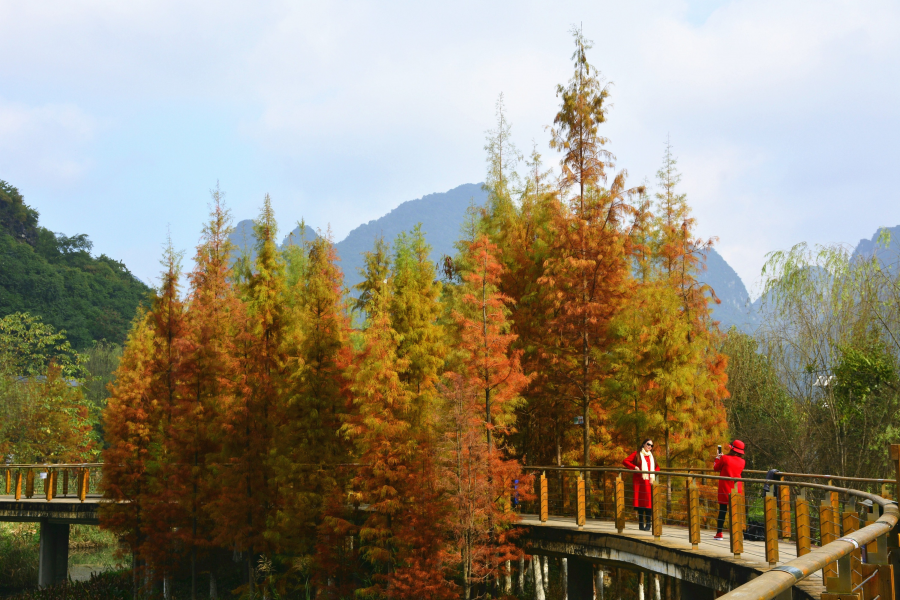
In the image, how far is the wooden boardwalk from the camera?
33.5 feet

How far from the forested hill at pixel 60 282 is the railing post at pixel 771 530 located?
238 ft

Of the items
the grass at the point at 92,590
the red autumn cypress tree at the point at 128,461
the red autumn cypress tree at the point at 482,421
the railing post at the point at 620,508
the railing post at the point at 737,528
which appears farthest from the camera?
the grass at the point at 92,590

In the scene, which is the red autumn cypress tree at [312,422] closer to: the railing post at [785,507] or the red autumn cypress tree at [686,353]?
the red autumn cypress tree at [686,353]

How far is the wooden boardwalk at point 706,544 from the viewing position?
33.5ft

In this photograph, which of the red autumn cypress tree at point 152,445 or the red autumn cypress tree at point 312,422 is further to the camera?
the red autumn cypress tree at point 152,445

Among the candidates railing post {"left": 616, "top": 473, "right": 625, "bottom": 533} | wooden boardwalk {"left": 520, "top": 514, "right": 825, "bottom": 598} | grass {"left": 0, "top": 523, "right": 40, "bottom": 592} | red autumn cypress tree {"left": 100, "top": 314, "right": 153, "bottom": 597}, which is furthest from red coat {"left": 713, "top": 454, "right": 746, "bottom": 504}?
grass {"left": 0, "top": 523, "right": 40, "bottom": 592}

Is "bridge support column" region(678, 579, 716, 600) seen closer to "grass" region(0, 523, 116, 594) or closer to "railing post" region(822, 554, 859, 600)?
"railing post" region(822, 554, 859, 600)

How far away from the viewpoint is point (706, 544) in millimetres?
12609

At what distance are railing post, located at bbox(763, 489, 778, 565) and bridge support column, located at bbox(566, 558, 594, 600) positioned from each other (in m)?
7.46

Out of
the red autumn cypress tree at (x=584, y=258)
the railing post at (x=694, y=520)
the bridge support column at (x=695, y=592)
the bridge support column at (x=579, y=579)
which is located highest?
the red autumn cypress tree at (x=584, y=258)

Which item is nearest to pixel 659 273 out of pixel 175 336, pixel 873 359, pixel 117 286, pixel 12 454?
pixel 873 359

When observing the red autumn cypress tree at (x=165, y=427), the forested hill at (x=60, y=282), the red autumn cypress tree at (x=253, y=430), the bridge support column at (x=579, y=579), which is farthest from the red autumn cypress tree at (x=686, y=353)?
the forested hill at (x=60, y=282)

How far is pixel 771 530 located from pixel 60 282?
82.2 m

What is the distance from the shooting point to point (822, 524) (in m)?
8.69
